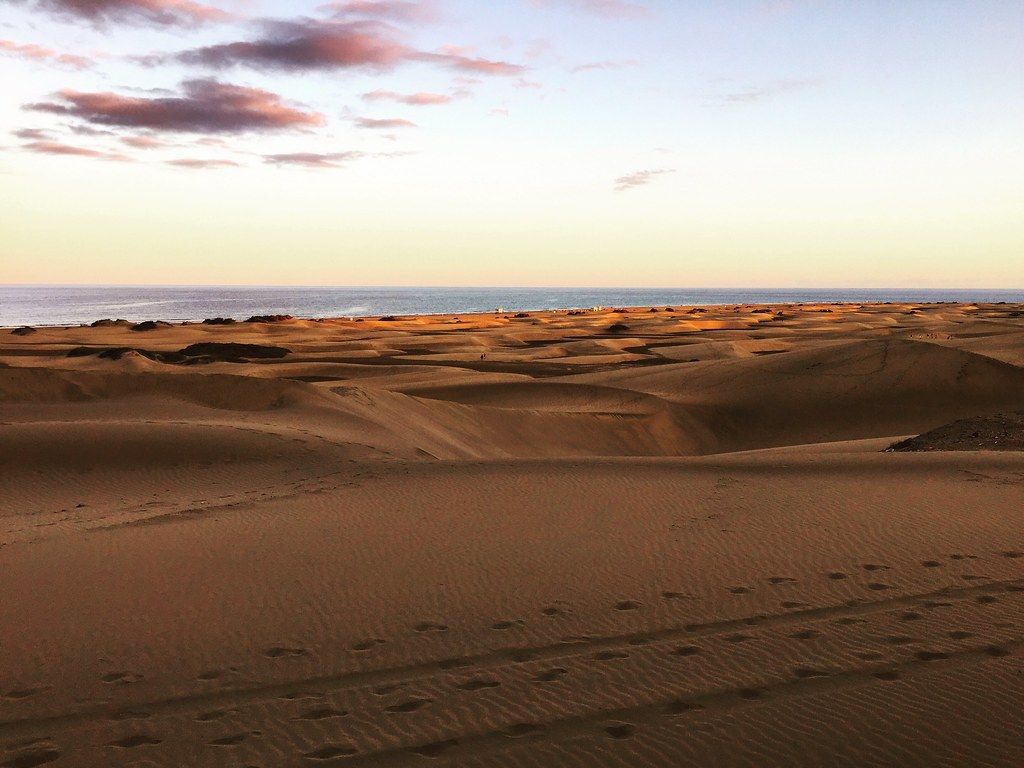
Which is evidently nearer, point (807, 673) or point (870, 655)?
point (807, 673)

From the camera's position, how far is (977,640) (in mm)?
5238

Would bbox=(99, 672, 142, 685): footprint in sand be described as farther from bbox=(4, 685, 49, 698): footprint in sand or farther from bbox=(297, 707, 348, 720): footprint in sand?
bbox=(297, 707, 348, 720): footprint in sand

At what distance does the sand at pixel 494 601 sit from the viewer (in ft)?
13.7

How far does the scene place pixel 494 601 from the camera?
616cm

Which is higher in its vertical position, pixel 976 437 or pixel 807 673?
pixel 807 673

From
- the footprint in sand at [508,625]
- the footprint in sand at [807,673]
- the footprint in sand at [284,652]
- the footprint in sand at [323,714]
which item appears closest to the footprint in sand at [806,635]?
the footprint in sand at [807,673]

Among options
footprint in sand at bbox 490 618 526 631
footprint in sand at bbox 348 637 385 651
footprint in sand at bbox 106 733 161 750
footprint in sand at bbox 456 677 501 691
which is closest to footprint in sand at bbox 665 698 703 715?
footprint in sand at bbox 456 677 501 691

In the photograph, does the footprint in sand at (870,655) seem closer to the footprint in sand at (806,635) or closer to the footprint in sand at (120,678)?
the footprint in sand at (806,635)

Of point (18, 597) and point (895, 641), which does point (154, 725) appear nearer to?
point (18, 597)

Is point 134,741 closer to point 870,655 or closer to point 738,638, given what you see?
point 738,638

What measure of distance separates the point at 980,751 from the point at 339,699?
326 cm

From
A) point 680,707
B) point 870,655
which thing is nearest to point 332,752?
point 680,707

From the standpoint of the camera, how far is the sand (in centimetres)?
418

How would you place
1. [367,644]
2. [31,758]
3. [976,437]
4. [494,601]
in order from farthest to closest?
1. [976,437]
2. [494,601]
3. [367,644]
4. [31,758]
